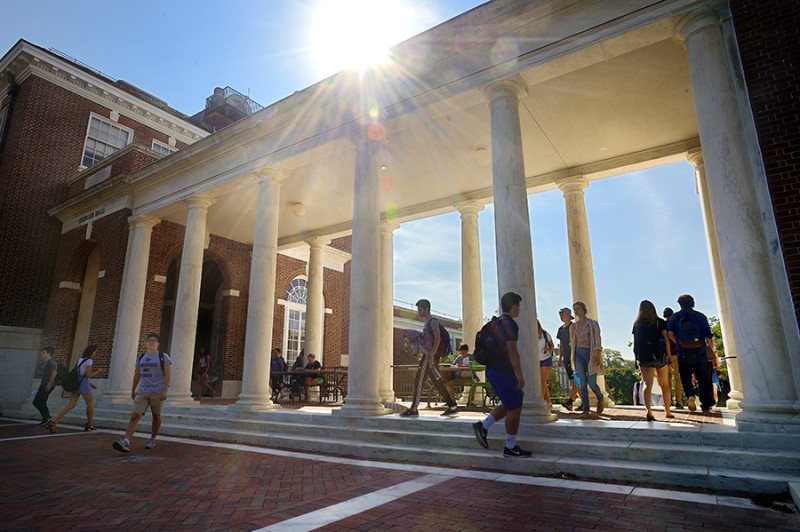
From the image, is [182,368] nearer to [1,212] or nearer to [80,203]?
[80,203]

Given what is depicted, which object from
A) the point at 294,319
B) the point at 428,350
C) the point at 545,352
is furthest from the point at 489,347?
the point at 294,319

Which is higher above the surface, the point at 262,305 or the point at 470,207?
the point at 470,207

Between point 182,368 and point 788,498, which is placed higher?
point 182,368

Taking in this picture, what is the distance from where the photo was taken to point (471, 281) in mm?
12289

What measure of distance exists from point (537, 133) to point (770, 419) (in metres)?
6.84

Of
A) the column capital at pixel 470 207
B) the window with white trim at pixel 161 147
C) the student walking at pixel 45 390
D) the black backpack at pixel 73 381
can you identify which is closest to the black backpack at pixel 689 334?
the column capital at pixel 470 207

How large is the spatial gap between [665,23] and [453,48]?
11.2ft

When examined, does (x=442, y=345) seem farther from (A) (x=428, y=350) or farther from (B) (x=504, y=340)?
(B) (x=504, y=340)

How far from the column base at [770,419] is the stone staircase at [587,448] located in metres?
0.12

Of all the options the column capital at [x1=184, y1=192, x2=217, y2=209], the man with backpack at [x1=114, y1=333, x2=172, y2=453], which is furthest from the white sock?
the column capital at [x1=184, y1=192, x2=217, y2=209]

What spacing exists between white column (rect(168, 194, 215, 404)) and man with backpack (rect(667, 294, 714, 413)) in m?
10.7

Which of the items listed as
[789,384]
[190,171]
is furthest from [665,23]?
[190,171]

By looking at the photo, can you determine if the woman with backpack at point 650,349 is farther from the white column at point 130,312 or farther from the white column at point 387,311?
the white column at point 130,312

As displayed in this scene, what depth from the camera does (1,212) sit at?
16703 mm
